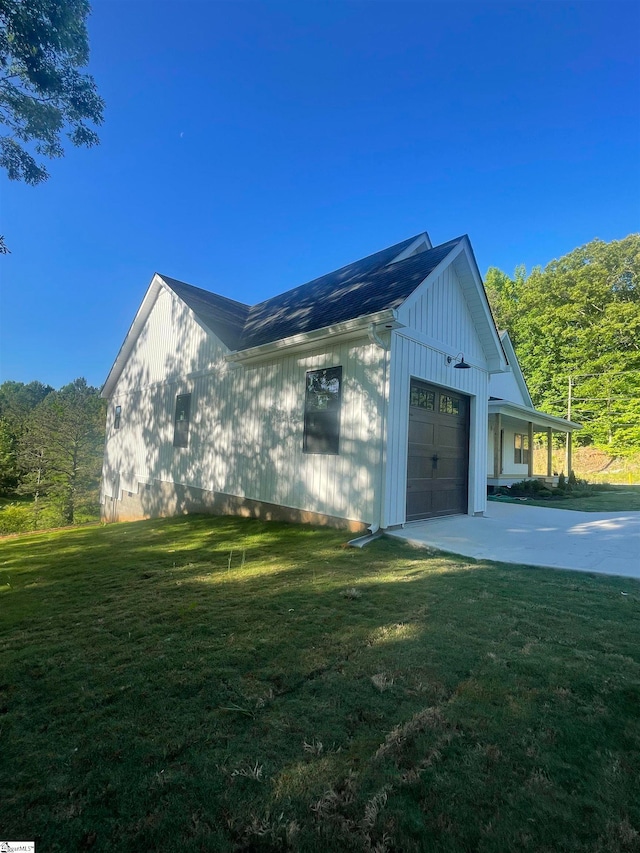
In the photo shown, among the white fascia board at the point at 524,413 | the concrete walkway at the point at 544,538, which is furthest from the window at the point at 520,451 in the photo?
the concrete walkway at the point at 544,538

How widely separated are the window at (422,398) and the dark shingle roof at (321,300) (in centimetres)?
172

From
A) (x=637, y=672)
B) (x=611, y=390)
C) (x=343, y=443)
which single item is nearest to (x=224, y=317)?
(x=343, y=443)

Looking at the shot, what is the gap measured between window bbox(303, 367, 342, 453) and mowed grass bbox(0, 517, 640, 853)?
3.51m

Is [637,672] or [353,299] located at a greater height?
[353,299]

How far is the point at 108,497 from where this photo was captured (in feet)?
52.0

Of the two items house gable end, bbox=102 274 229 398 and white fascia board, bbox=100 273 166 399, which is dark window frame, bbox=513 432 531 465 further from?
white fascia board, bbox=100 273 166 399

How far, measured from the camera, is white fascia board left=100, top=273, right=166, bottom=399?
13.1m

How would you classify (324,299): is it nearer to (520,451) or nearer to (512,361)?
(512,361)

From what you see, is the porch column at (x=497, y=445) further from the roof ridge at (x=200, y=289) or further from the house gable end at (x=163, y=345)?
the house gable end at (x=163, y=345)

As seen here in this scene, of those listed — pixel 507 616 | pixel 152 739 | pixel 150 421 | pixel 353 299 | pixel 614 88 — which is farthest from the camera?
pixel 150 421

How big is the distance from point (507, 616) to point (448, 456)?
201 inches

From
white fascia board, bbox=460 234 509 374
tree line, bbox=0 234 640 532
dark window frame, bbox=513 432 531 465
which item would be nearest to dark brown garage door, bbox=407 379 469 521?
white fascia board, bbox=460 234 509 374

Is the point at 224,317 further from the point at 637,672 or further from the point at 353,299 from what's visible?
the point at 637,672

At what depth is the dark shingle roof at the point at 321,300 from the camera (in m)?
7.21
